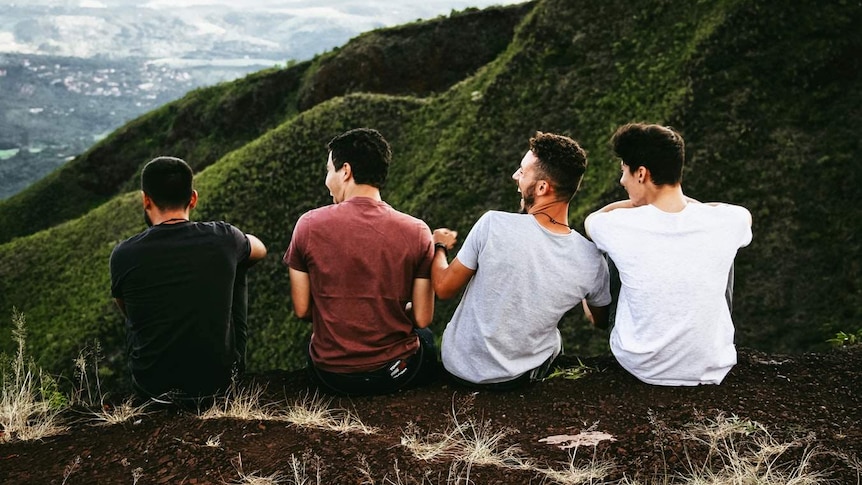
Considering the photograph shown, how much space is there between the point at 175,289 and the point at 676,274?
3636 millimetres

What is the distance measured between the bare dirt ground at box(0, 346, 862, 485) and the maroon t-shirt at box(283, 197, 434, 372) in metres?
0.50

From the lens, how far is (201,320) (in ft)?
16.8

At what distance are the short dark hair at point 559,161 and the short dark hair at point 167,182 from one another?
2619 millimetres

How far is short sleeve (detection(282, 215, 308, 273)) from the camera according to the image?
17.1ft

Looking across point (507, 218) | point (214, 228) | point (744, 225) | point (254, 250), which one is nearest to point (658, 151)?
point (744, 225)

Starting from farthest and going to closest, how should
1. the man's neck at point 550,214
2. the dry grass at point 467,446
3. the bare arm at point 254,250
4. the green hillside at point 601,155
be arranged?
the green hillside at point 601,155, the bare arm at point 254,250, the man's neck at point 550,214, the dry grass at point 467,446

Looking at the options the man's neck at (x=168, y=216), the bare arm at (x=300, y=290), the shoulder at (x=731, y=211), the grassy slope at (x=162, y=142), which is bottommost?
the grassy slope at (x=162, y=142)

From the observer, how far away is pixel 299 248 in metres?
5.25

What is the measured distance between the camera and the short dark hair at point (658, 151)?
→ 4969 mm

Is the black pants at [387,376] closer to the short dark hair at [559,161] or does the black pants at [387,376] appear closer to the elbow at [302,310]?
the elbow at [302,310]

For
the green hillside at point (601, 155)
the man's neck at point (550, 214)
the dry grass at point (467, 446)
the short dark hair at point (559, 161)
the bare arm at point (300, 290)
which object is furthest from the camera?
the green hillside at point (601, 155)

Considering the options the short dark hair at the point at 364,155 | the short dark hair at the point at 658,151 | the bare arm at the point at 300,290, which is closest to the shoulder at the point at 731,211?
the short dark hair at the point at 658,151

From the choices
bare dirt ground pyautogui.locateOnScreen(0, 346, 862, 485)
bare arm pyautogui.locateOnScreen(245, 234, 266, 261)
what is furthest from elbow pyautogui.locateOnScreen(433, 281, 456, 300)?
bare arm pyautogui.locateOnScreen(245, 234, 266, 261)

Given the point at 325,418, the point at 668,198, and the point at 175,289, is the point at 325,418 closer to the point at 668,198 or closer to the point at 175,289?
the point at 175,289
